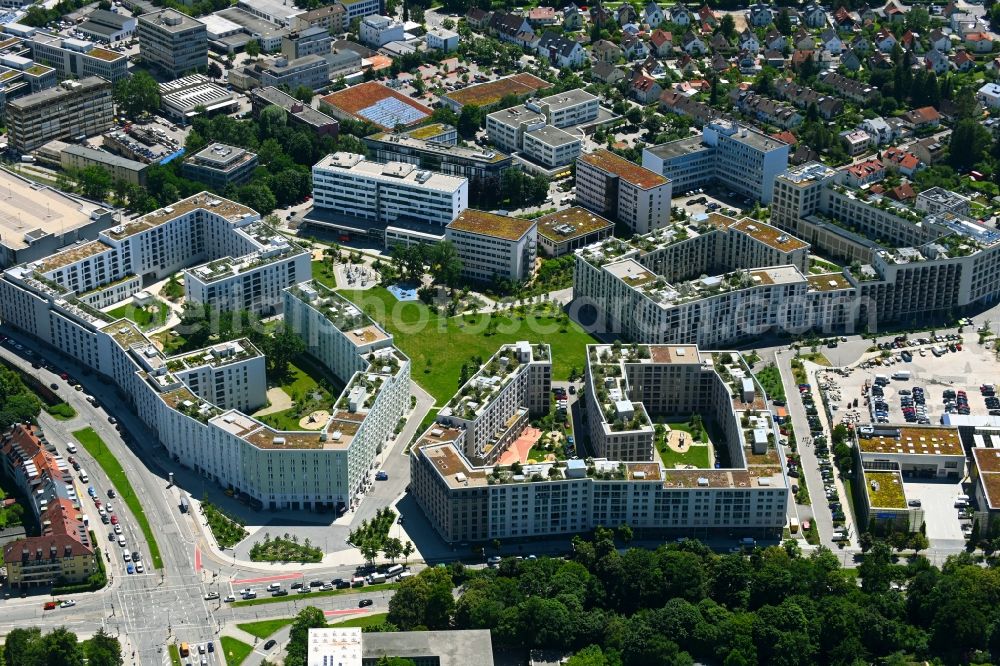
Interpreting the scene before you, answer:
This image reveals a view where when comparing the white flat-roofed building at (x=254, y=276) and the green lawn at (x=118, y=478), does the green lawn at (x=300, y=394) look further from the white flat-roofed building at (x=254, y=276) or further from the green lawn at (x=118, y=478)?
the green lawn at (x=118, y=478)

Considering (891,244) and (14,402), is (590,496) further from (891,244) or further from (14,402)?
(891,244)

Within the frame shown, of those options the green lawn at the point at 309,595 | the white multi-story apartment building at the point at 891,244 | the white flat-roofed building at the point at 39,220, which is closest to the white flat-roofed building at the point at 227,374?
the green lawn at the point at 309,595

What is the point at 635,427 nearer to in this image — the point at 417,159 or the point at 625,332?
the point at 625,332

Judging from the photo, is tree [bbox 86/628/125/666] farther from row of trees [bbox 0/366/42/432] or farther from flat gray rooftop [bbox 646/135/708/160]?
flat gray rooftop [bbox 646/135/708/160]

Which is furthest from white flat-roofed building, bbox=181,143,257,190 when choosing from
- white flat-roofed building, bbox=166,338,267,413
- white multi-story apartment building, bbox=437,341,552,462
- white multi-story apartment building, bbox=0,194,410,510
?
white multi-story apartment building, bbox=437,341,552,462

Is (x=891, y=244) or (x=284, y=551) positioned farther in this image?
(x=891, y=244)

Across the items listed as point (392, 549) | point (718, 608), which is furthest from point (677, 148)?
point (718, 608)

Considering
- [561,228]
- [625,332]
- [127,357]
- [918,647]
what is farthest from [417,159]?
[918,647]
